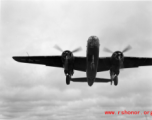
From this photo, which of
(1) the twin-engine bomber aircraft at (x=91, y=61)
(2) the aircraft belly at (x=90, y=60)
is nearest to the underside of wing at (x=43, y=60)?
(1) the twin-engine bomber aircraft at (x=91, y=61)

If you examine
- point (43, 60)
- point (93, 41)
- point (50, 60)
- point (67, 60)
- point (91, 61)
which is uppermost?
point (43, 60)

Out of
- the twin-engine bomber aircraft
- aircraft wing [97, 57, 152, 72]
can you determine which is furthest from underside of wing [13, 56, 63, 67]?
aircraft wing [97, 57, 152, 72]

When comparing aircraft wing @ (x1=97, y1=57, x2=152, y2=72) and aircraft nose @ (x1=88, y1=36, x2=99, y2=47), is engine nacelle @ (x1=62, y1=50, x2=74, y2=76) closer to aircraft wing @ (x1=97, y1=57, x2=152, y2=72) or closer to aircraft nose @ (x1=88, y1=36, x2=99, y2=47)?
aircraft nose @ (x1=88, y1=36, x2=99, y2=47)

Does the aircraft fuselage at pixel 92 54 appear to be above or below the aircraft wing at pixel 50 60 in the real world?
below

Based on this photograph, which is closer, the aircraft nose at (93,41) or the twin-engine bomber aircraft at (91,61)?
the aircraft nose at (93,41)

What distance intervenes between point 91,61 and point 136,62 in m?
8.17

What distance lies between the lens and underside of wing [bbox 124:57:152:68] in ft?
68.2

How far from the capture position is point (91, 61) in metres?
17.5

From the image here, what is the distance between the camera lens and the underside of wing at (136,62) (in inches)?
818

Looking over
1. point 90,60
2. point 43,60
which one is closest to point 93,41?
point 90,60

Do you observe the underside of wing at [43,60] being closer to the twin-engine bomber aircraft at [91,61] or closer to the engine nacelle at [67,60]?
the twin-engine bomber aircraft at [91,61]

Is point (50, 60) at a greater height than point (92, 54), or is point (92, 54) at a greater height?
point (50, 60)

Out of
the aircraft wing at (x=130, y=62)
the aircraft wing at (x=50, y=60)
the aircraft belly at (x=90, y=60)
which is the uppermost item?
the aircraft wing at (x=50, y=60)

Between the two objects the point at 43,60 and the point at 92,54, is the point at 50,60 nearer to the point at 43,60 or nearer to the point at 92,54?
the point at 43,60
